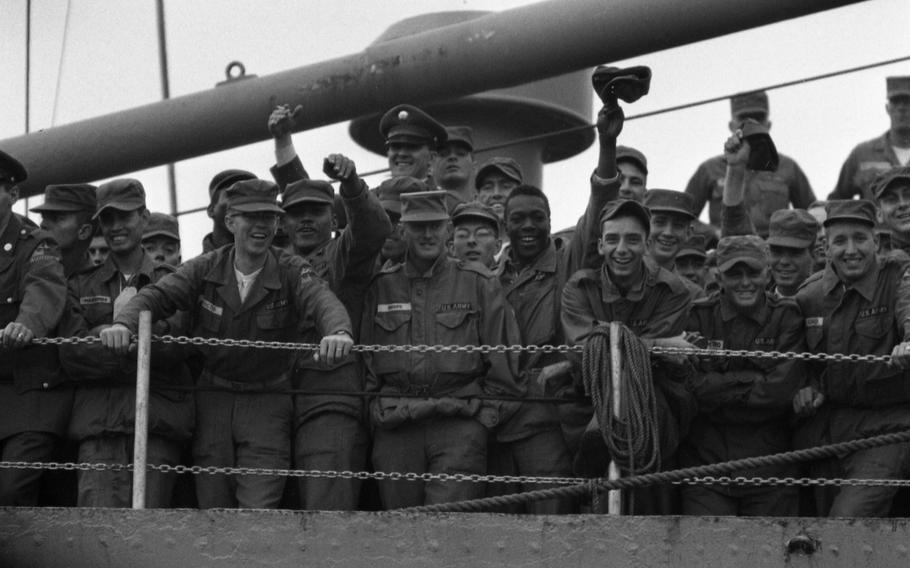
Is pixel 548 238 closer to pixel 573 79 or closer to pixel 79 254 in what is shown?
pixel 79 254

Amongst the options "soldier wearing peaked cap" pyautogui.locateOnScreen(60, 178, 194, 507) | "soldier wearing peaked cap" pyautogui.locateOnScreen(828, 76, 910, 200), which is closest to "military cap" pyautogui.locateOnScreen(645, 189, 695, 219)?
"soldier wearing peaked cap" pyautogui.locateOnScreen(828, 76, 910, 200)

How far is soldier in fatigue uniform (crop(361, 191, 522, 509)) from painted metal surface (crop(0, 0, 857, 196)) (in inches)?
101

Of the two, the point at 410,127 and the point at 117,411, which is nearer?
the point at 117,411

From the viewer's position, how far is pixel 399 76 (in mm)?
10766

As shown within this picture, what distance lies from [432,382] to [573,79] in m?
6.21

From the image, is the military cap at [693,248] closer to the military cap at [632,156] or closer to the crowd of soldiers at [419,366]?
the military cap at [632,156]

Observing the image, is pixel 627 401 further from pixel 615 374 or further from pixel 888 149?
pixel 888 149

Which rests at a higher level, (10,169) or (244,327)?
(10,169)

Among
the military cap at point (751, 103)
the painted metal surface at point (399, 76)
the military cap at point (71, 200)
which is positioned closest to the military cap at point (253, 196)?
the military cap at point (71, 200)

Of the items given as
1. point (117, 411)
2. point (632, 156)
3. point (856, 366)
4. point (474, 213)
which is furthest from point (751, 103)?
point (117, 411)

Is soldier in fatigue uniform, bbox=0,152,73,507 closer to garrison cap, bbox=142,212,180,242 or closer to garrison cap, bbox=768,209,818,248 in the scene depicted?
garrison cap, bbox=142,212,180,242

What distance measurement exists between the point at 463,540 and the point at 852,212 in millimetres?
2489

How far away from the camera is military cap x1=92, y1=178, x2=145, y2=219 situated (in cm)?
803

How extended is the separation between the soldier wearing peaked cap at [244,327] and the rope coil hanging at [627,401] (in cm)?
120
